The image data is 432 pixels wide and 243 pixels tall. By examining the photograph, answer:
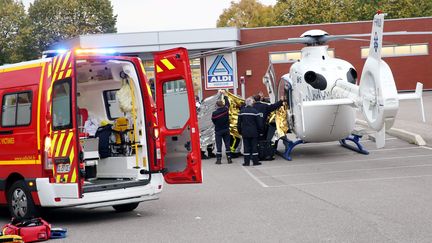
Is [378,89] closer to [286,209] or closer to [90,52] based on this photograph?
[286,209]

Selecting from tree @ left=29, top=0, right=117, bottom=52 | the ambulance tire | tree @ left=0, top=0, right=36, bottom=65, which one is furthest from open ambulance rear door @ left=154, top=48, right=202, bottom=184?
tree @ left=0, top=0, right=36, bottom=65

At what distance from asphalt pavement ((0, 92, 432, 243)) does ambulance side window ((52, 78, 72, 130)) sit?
4.90 feet

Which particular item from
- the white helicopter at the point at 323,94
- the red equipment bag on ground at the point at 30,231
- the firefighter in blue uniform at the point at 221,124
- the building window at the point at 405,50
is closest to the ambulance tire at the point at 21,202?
the red equipment bag on ground at the point at 30,231

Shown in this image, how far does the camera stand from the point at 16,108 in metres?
10.2

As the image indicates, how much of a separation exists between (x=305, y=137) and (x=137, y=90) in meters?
8.24

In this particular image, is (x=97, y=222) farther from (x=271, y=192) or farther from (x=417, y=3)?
(x=417, y=3)

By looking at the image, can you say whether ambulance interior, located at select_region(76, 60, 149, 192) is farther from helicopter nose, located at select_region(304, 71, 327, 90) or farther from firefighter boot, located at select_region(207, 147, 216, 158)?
firefighter boot, located at select_region(207, 147, 216, 158)

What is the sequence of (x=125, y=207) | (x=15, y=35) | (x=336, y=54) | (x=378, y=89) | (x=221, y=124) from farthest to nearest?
(x=15, y=35)
(x=336, y=54)
(x=221, y=124)
(x=378, y=89)
(x=125, y=207)

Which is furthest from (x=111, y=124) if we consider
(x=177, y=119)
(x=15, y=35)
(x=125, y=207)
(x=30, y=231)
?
(x=15, y=35)

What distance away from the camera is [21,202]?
32.2ft

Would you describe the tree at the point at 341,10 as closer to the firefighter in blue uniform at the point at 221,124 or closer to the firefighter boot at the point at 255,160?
the firefighter in blue uniform at the point at 221,124

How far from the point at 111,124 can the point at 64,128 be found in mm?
1926

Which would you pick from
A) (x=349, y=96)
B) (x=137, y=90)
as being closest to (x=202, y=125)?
(x=349, y=96)

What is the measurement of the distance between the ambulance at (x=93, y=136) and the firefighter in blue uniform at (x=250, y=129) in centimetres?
616
